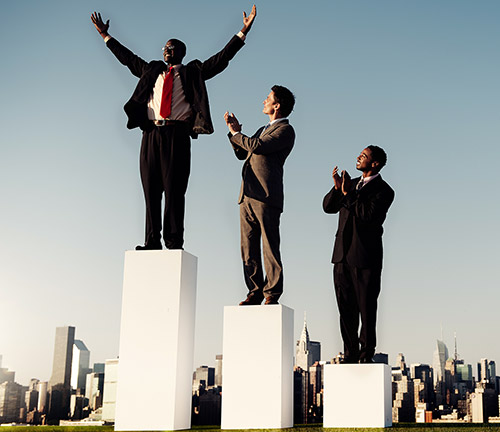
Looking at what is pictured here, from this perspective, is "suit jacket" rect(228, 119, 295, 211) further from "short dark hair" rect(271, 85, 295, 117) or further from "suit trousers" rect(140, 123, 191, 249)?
"suit trousers" rect(140, 123, 191, 249)

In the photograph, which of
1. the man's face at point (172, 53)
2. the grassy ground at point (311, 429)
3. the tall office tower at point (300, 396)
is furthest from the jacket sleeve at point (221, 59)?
the grassy ground at point (311, 429)

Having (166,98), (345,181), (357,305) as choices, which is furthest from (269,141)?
(357,305)

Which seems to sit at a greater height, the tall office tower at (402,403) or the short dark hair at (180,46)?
the short dark hair at (180,46)

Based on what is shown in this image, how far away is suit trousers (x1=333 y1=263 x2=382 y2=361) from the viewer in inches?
272

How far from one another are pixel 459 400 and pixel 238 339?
868 cm

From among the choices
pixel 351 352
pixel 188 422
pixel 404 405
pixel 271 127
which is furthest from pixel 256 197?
pixel 404 405

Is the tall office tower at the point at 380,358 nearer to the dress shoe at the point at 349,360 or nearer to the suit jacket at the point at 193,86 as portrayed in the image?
the dress shoe at the point at 349,360

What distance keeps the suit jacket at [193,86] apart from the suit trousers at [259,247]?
0.92 meters

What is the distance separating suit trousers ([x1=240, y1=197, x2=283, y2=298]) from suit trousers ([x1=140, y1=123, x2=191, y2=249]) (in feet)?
2.06

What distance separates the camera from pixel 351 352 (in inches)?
275

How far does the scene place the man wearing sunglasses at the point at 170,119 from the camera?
6992mm

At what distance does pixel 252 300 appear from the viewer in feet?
22.7

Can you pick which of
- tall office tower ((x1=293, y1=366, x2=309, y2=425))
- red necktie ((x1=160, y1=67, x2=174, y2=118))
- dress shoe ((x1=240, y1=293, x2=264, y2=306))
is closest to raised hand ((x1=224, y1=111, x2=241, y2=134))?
red necktie ((x1=160, y1=67, x2=174, y2=118))

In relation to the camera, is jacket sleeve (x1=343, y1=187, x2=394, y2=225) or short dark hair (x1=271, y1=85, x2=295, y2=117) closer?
jacket sleeve (x1=343, y1=187, x2=394, y2=225)
